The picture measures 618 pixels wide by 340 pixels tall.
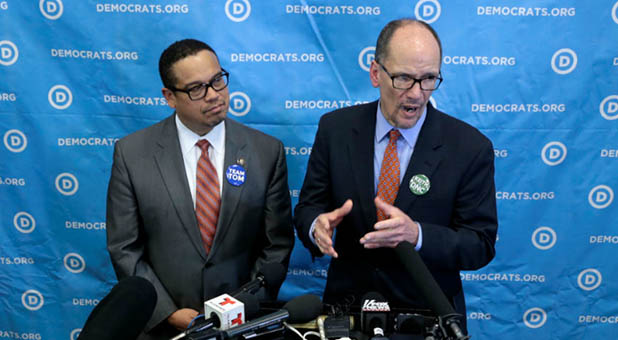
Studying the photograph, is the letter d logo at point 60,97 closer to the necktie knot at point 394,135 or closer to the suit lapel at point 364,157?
the suit lapel at point 364,157

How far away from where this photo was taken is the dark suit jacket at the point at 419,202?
192 cm

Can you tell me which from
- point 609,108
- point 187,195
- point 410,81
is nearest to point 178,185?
point 187,195

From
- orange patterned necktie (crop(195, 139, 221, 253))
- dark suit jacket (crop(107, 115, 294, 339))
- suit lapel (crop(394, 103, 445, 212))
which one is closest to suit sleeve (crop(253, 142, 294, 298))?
dark suit jacket (crop(107, 115, 294, 339))

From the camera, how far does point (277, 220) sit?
2.31 m

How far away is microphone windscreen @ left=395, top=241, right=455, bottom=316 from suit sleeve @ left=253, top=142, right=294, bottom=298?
3.66 feet

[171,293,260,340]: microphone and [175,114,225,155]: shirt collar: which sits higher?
[175,114,225,155]: shirt collar

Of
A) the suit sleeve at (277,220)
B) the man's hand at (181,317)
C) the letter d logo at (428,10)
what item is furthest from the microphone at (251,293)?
the letter d logo at (428,10)

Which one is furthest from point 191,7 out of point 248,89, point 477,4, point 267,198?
point 477,4

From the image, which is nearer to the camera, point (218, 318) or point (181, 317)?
point (218, 318)

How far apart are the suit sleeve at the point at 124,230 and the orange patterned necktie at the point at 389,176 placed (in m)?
1.06

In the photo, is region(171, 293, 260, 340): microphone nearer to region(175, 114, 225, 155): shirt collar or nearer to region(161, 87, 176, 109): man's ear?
region(175, 114, 225, 155): shirt collar

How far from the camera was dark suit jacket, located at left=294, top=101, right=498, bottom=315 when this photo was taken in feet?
6.30

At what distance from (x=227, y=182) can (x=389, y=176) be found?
758 millimetres

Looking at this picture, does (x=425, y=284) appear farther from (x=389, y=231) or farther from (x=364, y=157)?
(x=364, y=157)
